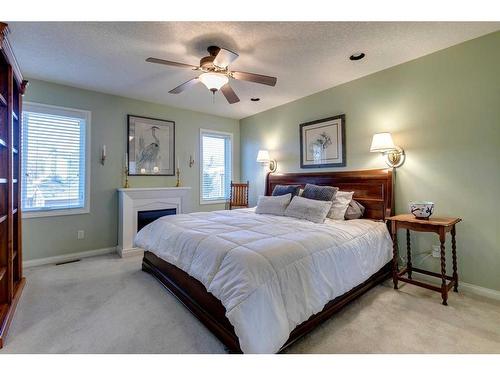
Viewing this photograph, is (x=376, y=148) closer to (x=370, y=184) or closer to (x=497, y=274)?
(x=370, y=184)

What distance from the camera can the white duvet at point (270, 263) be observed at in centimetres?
146

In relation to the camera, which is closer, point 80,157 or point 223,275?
point 223,275

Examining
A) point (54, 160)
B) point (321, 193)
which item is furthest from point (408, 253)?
point (54, 160)

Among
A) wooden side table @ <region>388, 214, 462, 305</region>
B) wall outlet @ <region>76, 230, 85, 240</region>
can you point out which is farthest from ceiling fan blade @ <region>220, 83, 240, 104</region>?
wall outlet @ <region>76, 230, 85, 240</region>

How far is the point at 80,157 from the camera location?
3711mm

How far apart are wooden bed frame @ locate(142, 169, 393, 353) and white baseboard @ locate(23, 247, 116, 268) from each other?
126 cm

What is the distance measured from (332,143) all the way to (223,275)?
9.28 ft

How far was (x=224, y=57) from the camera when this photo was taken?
7.06 feet

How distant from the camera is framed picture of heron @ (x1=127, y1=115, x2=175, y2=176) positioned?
415cm

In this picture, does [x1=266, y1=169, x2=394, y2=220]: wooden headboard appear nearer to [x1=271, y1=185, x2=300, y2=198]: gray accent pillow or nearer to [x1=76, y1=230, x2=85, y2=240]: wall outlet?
[x1=271, y1=185, x2=300, y2=198]: gray accent pillow

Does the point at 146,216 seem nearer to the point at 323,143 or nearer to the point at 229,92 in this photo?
the point at 229,92

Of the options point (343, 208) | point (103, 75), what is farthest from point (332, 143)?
point (103, 75)

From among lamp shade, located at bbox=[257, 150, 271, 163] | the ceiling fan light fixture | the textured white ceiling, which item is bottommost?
lamp shade, located at bbox=[257, 150, 271, 163]

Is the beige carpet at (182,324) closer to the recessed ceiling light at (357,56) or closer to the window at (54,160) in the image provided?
the window at (54,160)
